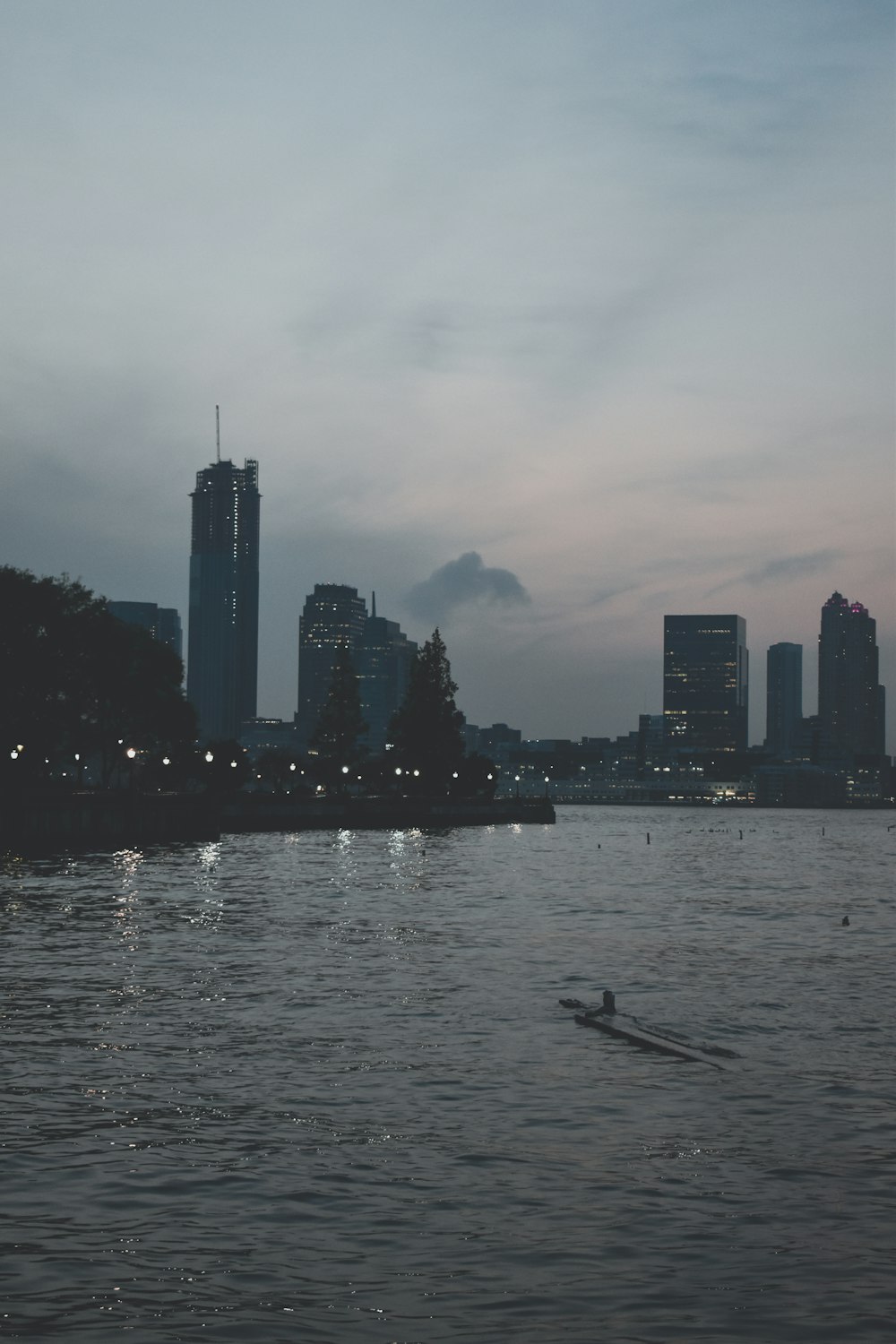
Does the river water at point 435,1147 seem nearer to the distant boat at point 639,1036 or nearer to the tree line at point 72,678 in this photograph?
the distant boat at point 639,1036

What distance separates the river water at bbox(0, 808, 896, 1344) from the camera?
14.4 m

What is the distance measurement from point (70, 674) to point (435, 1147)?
103m

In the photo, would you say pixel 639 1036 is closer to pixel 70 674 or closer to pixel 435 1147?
pixel 435 1147

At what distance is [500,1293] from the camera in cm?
1471

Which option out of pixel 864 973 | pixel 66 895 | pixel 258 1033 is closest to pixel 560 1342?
pixel 258 1033

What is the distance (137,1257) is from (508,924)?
45.4m

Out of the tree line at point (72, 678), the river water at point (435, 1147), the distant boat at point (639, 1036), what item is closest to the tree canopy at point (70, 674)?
the tree line at point (72, 678)

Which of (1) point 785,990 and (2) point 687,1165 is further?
(1) point 785,990

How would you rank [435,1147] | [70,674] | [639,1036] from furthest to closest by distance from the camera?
[70,674]
[639,1036]
[435,1147]

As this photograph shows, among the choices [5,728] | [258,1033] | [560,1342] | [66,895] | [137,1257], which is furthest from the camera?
[5,728]

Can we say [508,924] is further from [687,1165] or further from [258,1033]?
[687,1165]

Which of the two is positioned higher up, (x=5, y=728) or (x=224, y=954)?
(x=5, y=728)

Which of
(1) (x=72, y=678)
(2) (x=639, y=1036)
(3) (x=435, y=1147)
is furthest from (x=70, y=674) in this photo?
(3) (x=435, y=1147)

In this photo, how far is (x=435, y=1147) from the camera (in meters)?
21.0
